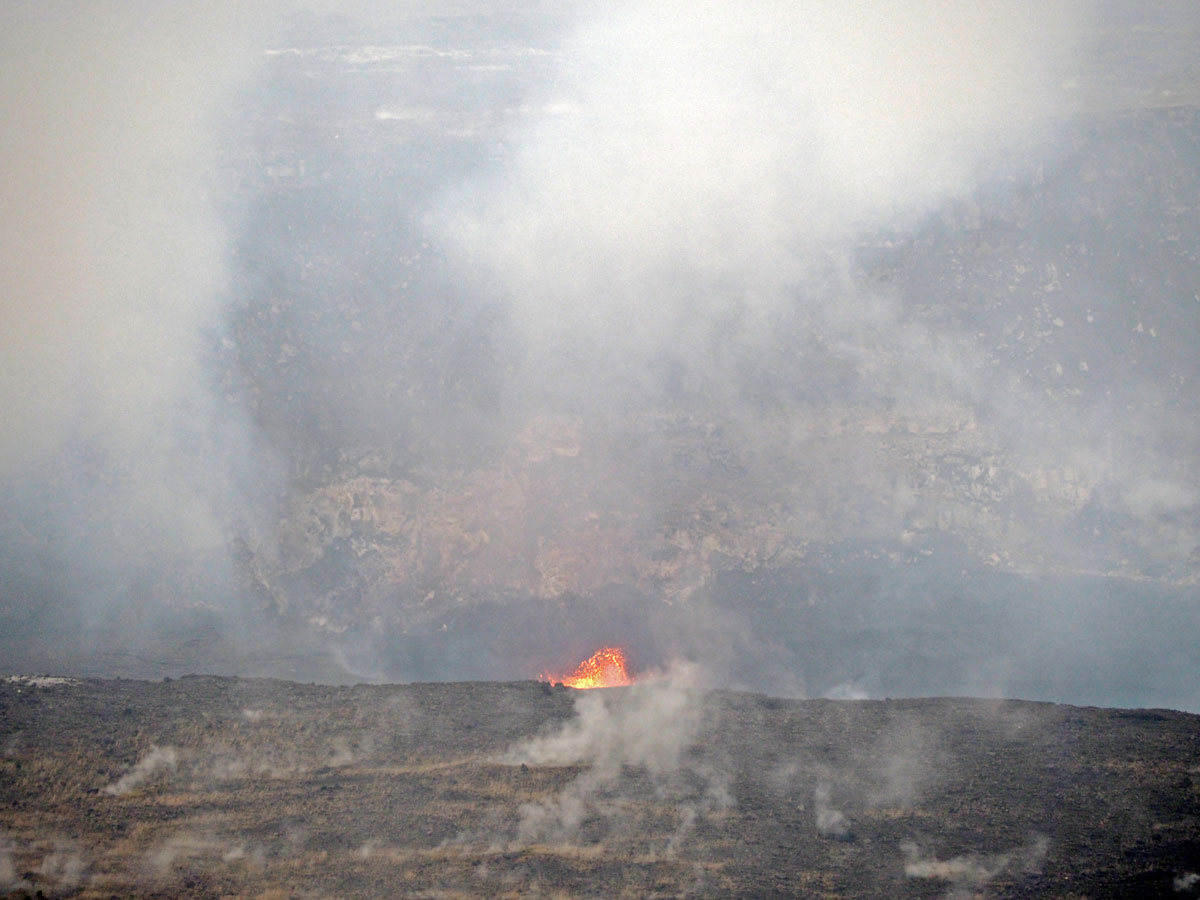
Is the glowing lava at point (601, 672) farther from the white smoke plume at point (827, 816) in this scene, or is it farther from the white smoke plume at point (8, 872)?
the white smoke plume at point (8, 872)

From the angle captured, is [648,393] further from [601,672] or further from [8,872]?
[8,872]

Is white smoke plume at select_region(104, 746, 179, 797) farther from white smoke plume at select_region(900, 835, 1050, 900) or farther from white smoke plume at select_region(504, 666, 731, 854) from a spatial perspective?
white smoke plume at select_region(900, 835, 1050, 900)

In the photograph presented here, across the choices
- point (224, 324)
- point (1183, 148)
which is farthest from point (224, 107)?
point (1183, 148)

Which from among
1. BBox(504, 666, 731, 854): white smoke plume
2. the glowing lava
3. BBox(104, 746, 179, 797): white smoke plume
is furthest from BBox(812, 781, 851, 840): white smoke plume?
BBox(104, 746, 179, 797): white smoke plume

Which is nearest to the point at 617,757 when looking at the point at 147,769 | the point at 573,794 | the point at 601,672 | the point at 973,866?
the point at 573,794

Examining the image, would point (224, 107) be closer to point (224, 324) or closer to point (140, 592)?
point (224, 324)

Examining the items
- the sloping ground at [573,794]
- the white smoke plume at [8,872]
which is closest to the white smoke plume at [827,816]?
the sloping ground at [573,794]
